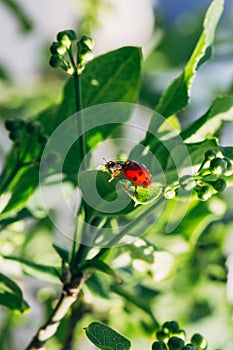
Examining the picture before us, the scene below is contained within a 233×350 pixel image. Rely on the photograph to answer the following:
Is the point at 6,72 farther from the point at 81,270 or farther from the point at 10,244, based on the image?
the point at 81,270

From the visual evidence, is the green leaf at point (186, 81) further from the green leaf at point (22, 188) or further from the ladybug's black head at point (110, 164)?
the green leaf at point (22, 188)

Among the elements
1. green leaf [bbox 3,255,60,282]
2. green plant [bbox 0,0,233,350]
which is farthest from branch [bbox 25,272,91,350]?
green leaf [bbox 3,255,60,282]

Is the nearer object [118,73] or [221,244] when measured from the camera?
[118,73]

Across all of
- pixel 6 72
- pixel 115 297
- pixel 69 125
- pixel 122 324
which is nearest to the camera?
pixel 69 125

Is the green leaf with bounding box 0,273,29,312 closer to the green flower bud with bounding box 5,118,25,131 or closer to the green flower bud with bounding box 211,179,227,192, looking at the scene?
the green flower bud with bounding box 5,118,25,131

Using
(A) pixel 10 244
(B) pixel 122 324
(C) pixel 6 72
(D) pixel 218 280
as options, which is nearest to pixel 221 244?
(D) pixel 218 280

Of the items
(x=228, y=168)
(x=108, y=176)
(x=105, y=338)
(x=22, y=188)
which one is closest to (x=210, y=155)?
(x=228, y=168)

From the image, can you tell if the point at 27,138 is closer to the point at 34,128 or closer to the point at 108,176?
the point at 34,128
